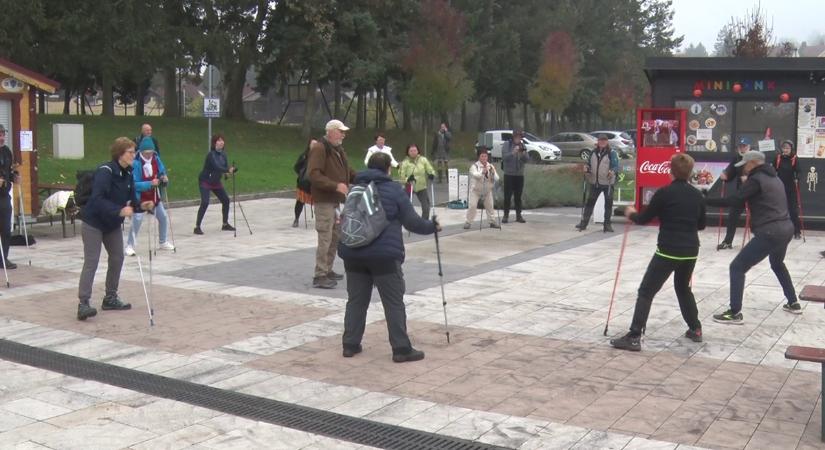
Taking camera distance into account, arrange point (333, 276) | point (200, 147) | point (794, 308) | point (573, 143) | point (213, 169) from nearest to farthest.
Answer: point (794, 308) < point (333, 276) < point (213, 169) < point (200, 147) < point (573, 143)

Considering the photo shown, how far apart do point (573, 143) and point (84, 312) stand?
125 ft

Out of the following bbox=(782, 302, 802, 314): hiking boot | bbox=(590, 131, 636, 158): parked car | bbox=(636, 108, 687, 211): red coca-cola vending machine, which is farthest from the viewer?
bbox=(590, 131, 636, 158): parked car

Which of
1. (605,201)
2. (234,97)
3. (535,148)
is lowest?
(605,201)

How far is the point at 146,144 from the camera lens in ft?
46.1

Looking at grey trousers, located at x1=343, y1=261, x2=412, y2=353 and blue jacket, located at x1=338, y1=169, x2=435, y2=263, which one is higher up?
blue jacket, located at x1=338, y1=169, x2=435, y2=263

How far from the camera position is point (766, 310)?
965 centimetres

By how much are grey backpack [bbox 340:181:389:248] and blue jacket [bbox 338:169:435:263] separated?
0.06m

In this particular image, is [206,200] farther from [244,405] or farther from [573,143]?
[573,143]

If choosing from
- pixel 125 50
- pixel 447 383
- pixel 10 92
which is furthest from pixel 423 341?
pixel 125 50

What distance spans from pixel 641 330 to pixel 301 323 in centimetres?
315

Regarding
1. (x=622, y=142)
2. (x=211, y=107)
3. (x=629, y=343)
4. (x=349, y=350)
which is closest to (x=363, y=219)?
(x=349, y=350)

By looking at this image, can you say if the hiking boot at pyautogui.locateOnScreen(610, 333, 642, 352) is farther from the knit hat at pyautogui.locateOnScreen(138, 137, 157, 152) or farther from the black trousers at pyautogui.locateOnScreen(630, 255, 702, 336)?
the knit hat at pyautogui.locateOnScreen(138, 137, 157, 152)

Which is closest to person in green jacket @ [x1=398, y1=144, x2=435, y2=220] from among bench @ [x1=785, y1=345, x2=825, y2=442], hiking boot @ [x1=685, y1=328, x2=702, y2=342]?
hiking boot @ [x1=685, y1=328, x2=702, y2=342]

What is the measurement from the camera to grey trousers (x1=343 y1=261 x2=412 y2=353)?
734 centimetres
